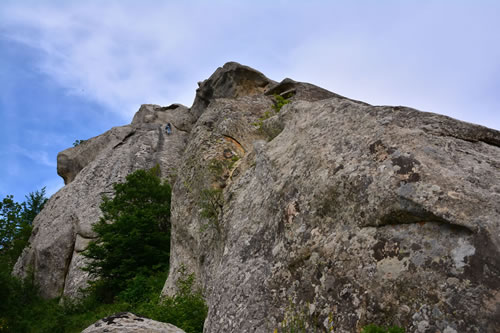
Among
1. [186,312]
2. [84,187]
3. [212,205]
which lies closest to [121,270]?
[212,205]

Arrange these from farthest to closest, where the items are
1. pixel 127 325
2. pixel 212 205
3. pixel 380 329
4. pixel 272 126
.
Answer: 1. pixel 212 205
2. pixel 272 126
3. pixel 127 325
4. pixel 380 329

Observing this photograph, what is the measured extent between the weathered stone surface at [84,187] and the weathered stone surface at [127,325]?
14.6 metres

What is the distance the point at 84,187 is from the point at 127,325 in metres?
21.2

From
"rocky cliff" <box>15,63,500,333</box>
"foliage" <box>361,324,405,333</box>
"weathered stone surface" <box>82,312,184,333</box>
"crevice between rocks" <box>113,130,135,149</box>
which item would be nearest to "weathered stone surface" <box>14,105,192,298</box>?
"crevice between rocks" <box>113,130,135,149</box>

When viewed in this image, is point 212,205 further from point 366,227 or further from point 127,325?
point 366,227

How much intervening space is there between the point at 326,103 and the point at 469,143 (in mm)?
2989

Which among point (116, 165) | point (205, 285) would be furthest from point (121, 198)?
point (205, 285)

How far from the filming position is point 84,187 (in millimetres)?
24891

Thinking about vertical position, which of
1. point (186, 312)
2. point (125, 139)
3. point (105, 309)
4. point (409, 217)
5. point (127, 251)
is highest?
point (125, 139)

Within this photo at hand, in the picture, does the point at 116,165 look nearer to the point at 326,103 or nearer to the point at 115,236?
the point at 115,236

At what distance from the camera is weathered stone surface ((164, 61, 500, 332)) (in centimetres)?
432

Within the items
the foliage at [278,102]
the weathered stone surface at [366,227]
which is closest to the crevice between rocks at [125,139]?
the foliage at [278,102]

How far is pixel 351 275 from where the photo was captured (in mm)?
5145

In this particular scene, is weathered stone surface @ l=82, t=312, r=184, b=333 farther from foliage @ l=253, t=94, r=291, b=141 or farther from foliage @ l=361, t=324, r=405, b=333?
foliage @ l=253, t=94, r=291, b=141
